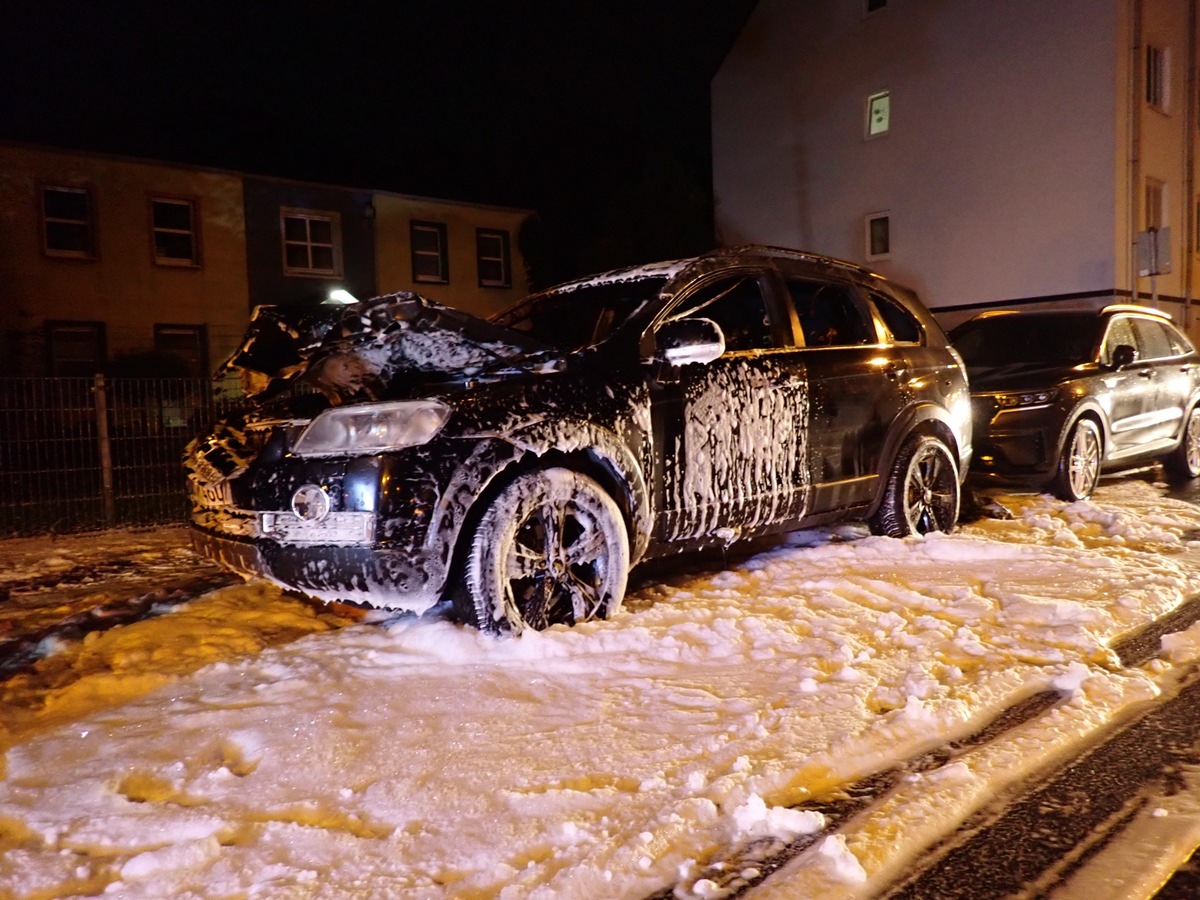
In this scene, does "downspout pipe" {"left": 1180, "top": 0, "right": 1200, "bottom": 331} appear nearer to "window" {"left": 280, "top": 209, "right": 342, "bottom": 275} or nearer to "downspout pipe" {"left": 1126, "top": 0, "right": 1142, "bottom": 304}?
"downspout pipe" {"left": 1126, "top": 0, "right": 1142, "bottom": 304}

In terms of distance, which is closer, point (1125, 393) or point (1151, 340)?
point (1125, 393)

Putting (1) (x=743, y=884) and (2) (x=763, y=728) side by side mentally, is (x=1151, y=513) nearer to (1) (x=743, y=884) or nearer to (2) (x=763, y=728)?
(2) (x=763, y=728)

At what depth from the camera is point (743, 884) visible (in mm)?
2260

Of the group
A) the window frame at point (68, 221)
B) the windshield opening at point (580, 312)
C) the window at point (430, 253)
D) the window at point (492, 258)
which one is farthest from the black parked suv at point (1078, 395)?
the window frame at point (68, 221)

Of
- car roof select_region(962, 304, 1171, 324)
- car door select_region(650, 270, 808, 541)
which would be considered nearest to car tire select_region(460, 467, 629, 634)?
car door select_region(650, 270, 808, 541)

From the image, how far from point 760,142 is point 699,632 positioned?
2172cm

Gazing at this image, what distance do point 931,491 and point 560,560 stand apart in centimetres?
317

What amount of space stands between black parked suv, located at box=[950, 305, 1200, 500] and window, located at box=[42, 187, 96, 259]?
53.8 ft

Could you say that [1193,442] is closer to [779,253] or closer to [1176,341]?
[1176,341]

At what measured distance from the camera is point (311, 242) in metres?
20.7

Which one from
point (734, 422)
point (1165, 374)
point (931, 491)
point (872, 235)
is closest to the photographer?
point (734, 422)

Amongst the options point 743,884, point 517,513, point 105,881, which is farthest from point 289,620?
point 743,884

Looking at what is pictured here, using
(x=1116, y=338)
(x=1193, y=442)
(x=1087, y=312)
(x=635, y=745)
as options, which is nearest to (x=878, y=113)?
(x=1193, y=442)

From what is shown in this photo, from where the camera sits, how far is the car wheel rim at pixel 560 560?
12.9 feet
